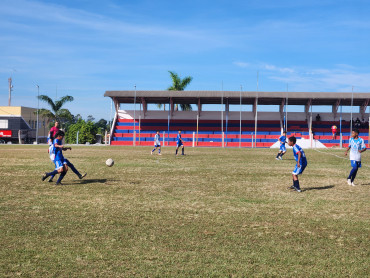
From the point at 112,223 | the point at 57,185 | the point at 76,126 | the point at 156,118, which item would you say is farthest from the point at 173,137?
the point at 112,223

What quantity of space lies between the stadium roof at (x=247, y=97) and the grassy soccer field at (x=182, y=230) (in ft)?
134

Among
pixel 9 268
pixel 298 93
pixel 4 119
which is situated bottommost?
pixel 9 268

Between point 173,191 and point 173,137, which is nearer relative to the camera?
point 173,191

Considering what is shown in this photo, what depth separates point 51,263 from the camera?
526 centimetres

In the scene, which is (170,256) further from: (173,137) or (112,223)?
(173,137)

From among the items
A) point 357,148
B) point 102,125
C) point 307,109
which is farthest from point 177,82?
point 102,125

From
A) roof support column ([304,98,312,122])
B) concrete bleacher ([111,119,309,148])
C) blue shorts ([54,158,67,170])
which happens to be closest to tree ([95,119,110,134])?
concrete bleacher ([111,119,309,148])

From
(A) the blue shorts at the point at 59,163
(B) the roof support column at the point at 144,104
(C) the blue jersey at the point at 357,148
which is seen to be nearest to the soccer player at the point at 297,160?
(C) the blue jersey at the point at 357,148

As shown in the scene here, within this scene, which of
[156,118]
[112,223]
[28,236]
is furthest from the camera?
[156,118]

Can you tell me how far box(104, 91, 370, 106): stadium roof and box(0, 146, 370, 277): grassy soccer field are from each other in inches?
1604

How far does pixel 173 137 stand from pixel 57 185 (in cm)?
3884

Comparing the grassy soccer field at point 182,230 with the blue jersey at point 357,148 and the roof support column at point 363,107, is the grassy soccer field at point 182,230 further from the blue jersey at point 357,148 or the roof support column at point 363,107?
the roof support column at point 363,107

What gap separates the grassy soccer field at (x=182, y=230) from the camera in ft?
17.0

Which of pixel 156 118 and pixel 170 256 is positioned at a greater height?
pixel 156 118
